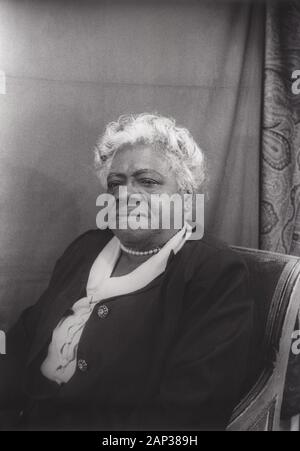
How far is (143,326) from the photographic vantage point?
974 millimetres

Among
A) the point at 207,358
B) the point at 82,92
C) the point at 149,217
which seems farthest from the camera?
the point at 82,92

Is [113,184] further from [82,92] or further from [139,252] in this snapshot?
[82,92]

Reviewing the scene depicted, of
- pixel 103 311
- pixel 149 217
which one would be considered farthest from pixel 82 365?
pixel 149 217

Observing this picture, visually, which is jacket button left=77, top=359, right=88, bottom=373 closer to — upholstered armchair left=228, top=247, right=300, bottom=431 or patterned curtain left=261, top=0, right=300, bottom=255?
upholstered armchair left=228, top=247, right=300, bottom=431

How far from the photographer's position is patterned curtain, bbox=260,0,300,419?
119 centimetres

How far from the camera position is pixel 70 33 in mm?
1119

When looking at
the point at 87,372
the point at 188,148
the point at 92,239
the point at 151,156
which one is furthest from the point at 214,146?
the point at 87,372

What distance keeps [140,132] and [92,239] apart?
1.01ft

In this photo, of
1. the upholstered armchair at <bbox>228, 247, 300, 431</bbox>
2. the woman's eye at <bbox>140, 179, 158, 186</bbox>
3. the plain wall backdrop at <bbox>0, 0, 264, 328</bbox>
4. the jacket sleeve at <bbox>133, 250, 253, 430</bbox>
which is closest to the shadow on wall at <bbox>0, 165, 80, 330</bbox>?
the plain wall backdrop at <bbox>0, 0, 264, 328</bbox>

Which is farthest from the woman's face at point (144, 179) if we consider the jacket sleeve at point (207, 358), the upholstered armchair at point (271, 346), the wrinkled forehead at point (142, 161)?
the upholstered armchair at point (271, 346)

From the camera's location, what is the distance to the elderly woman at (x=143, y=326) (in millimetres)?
922

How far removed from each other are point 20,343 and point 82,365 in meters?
0.24

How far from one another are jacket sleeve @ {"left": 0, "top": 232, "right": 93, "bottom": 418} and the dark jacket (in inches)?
2.8

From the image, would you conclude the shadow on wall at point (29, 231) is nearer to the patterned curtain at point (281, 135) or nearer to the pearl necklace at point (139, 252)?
the pearl necklace at point (139, 252)
